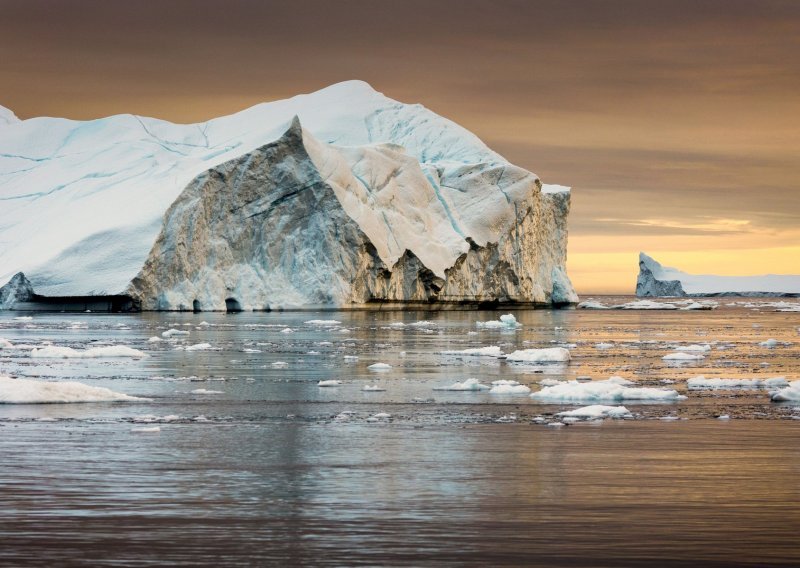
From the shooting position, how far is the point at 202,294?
4553cm

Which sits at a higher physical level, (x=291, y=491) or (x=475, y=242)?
(x=475, y=242)

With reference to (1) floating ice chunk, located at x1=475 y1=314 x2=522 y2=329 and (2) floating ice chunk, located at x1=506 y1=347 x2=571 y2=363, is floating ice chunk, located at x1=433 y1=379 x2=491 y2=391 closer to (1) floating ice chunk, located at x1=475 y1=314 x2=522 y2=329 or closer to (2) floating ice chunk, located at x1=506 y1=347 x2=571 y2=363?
(2) floating ice chunk, located at x1=506 y1=347 x2=571 y2=363

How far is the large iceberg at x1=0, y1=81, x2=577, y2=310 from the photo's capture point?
4544cm

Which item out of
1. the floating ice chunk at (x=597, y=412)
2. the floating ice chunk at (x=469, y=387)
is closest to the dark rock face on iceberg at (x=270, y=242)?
the floating ice chunk at (x=469, y=387)

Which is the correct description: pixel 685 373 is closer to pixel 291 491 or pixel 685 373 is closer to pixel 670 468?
pixel 670 468

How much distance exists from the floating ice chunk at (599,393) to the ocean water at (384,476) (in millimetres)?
251

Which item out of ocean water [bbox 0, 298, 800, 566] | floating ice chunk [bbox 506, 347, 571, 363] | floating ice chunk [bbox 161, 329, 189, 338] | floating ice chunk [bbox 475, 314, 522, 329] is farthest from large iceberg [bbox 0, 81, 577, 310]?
ocean water [bbox 0, 298, 800, 566]

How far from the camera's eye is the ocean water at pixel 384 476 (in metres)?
6.28

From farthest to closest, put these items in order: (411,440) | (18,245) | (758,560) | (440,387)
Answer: (18,245), (440,387), (411,440), (758,560)

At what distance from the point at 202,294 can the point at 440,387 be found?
31.1 metres

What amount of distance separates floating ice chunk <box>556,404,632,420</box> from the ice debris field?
0.07ft

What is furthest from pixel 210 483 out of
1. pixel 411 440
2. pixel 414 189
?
pixel 414 189

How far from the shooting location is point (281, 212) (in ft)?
154

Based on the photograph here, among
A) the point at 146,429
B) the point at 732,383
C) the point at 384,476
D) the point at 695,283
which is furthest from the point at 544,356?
the point at 695,283
